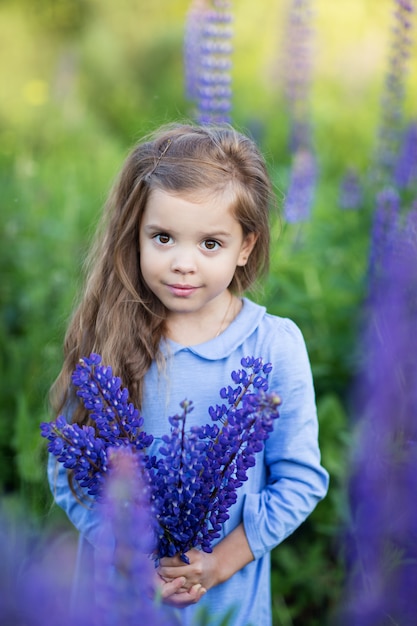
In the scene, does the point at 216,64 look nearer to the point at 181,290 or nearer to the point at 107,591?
the point at 181,290

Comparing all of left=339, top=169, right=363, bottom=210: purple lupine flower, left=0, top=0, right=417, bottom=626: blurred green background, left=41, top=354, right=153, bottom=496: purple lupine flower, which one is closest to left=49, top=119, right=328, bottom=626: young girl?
left=41, top=354, right=153, bottom=496: purple lupine flower

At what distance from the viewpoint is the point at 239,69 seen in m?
8.36

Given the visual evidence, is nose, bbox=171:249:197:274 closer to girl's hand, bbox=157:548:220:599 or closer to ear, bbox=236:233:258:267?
ear, bbox=236:233:258:267

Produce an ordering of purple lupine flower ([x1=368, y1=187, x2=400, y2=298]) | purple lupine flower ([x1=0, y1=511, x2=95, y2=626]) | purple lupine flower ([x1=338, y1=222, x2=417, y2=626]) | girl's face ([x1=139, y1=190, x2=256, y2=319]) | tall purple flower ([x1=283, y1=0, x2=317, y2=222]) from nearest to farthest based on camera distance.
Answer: purple lupine flower ([x1=0, y1=511, x2=95, y2=626])
purple lupine flower ([x1=338, y1=222, x2=417, y2=626])
girl's face ([x1=139, y1=190, x2=256, y2=319])
purple lupine flower ([x1=368, y1=187, x2=400, y2=298])
tall purple flower ([x1=283, y1=0, x2=317, y2=222])

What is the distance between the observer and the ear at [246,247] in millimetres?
1615

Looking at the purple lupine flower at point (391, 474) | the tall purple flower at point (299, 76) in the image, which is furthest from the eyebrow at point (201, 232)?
the tall purple flower at point (299, 76)

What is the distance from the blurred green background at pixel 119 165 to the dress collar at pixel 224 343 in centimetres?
47

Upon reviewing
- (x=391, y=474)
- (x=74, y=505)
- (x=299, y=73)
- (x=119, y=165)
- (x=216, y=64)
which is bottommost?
(x=74, y=505)

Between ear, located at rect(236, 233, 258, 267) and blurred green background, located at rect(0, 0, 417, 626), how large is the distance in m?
0.41

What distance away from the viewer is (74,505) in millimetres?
1710

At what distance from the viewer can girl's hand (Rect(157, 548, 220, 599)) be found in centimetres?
142

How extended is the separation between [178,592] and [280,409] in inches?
16.3

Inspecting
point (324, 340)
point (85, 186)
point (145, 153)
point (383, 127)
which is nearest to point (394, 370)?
point (145, 153)

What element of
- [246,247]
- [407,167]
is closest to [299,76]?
[407,167]
